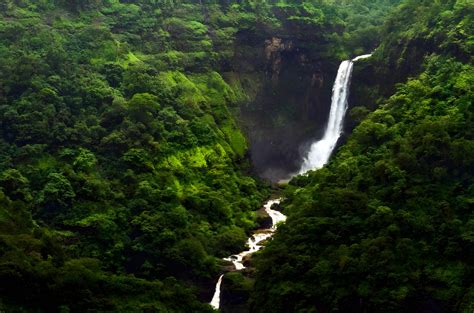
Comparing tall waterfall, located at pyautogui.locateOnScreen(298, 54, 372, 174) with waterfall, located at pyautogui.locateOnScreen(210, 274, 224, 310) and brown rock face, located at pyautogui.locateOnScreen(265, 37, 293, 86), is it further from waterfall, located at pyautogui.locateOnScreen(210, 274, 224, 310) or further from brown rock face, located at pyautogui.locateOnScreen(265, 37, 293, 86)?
waterfall, located at pyautogui.locateOnScreen(210, 274, 224, 310)

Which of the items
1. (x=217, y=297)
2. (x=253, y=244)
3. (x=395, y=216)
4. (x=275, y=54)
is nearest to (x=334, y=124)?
(x=275, y=54)

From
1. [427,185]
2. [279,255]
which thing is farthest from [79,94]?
[427,185]

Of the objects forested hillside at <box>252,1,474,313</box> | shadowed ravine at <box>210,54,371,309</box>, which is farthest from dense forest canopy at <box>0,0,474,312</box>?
shadowed ravine at <box>210,54,371,309</box>

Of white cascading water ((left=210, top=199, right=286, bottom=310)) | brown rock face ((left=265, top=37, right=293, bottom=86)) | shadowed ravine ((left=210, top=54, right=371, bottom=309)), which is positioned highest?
brown rock face ((left=265, top=37, right=293, bottom=86))

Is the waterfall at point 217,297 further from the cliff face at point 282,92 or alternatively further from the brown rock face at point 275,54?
the brown rock face at point 275,54

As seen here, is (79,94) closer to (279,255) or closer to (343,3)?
(279,255)

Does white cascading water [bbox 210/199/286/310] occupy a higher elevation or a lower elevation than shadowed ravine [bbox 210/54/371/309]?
lower
